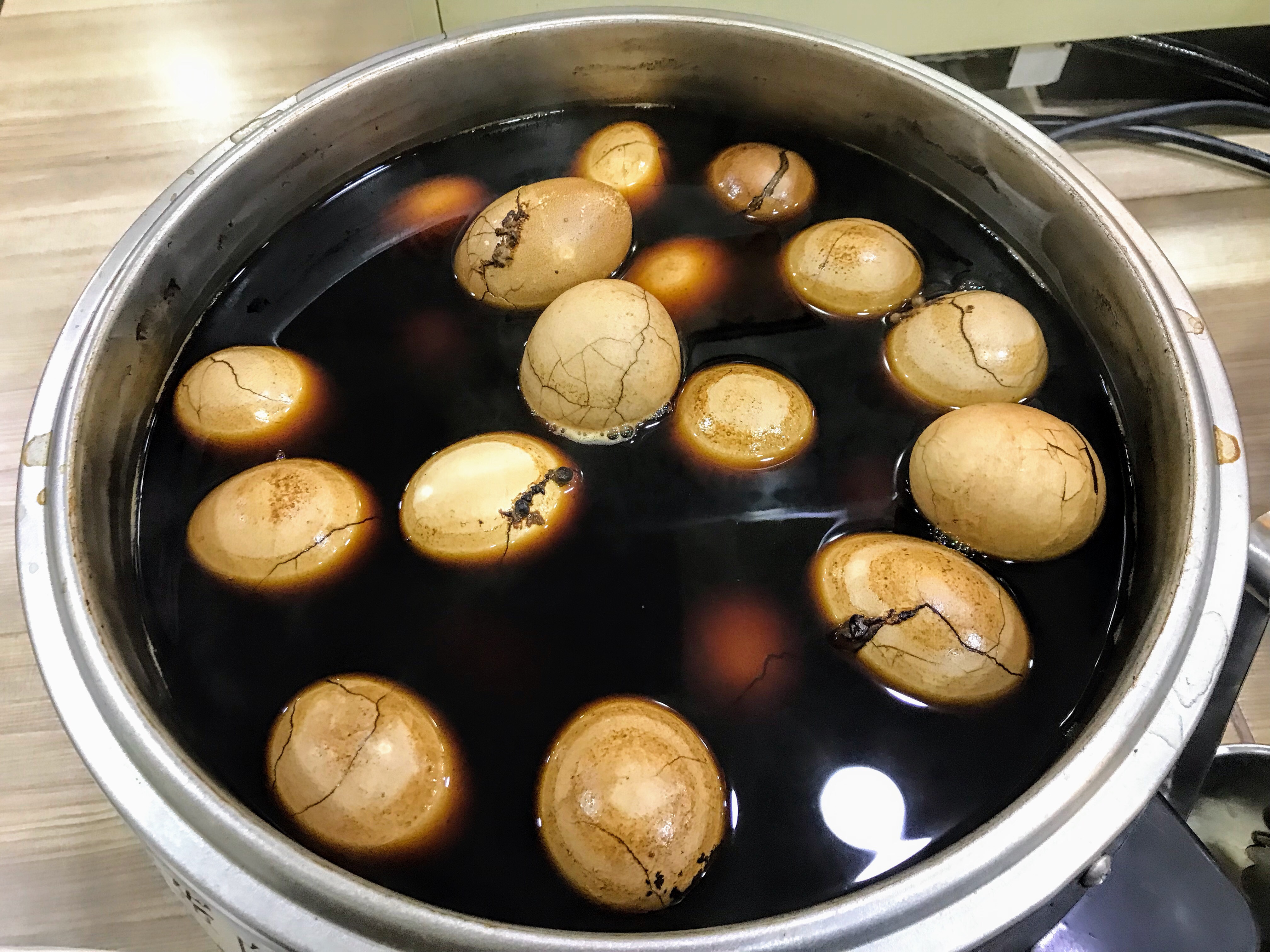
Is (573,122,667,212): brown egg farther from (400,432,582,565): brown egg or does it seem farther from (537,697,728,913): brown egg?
(537,697,728,913): brown egg

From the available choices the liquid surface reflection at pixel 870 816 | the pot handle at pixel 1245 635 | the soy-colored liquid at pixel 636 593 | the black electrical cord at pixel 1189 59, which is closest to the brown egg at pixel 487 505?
the soy-colored liquid at pixel 636 593

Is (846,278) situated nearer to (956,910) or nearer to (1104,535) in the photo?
(1104,535)

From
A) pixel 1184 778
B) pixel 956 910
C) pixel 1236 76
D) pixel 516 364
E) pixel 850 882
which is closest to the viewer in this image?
pixel 956 910

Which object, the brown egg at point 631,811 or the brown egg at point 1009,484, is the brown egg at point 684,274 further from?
the brown egg at point 631,811

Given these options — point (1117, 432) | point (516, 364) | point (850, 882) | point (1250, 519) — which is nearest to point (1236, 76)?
point (1117, 432)

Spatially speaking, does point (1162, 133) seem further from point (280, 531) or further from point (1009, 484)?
point (280, 531)
